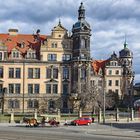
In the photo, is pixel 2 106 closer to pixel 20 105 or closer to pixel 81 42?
pixel 20 105

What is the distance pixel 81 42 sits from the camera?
97.1 meters

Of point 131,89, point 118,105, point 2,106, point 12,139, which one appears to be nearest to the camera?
point 12,139

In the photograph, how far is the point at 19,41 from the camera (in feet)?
325

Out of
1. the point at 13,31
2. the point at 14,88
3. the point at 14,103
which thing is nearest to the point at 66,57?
the point at 14,88

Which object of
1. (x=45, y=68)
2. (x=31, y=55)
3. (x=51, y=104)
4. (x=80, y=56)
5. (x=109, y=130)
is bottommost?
(x=109, y=130)

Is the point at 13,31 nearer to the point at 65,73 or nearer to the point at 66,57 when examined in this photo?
the point at 66,57

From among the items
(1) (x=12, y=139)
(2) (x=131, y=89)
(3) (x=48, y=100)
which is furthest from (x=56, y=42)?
(1) (x=12, y=139)

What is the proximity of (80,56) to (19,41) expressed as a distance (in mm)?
13048

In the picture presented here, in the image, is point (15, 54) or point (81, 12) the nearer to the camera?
point (15, 54)

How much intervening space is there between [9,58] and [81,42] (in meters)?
14.9

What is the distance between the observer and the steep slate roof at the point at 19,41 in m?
97.4

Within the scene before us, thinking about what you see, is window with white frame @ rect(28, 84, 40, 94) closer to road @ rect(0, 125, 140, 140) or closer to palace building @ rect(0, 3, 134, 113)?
palace building @ rect(0, 3, 134, 113)

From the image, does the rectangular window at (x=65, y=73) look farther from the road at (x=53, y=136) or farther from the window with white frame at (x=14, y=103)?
the road at (x=53, y=136)

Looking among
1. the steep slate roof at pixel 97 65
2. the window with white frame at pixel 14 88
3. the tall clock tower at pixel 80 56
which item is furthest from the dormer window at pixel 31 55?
the steep slate roof at pixel 97 65
